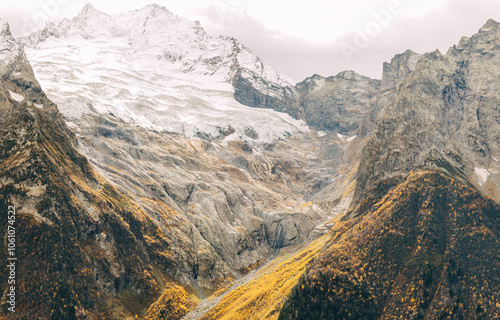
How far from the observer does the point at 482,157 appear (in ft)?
382

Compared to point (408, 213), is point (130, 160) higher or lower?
higher

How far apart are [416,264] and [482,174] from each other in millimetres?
43745

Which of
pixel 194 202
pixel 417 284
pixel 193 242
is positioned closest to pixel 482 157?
pixel 417 284

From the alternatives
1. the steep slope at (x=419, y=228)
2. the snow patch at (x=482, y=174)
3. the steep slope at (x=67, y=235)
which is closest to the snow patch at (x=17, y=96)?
the steep slope at (x=67, y=235)

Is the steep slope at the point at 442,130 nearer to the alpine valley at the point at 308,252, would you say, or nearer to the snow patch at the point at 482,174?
the snow patch at the point at 482,174

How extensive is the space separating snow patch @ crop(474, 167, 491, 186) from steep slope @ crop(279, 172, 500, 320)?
10.9 m

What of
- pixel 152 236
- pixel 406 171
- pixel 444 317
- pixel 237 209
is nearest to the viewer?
pixel 444 317

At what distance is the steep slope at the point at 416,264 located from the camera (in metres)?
78.2

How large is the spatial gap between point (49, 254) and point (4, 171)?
26763 millimetres

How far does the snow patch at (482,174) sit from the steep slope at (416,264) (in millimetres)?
10928

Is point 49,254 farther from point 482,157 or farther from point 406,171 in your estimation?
point 482,157
